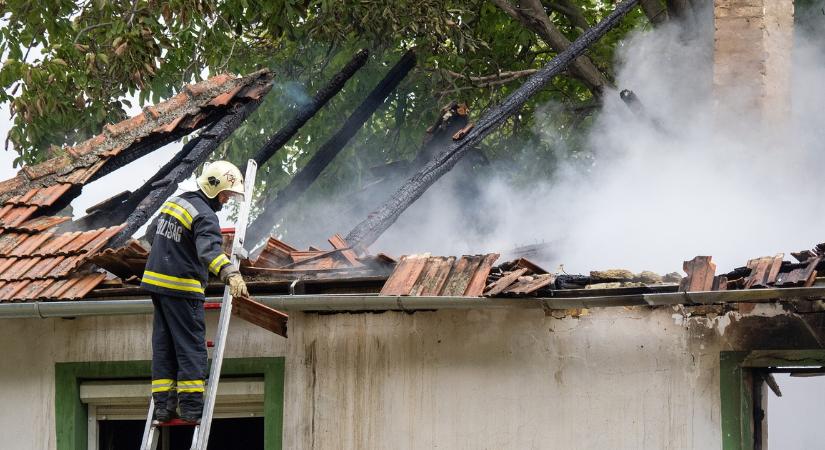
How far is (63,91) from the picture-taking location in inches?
535

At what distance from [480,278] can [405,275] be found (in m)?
0.45

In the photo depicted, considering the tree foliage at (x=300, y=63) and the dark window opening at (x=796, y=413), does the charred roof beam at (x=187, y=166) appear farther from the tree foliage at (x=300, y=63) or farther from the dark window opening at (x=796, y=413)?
the dark window opening at (x=796, y=413)

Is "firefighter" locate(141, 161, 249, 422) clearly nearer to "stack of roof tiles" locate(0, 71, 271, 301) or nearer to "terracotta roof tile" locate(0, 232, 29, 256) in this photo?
"stack of roof tiles" locate(0, 71, 271, 301)

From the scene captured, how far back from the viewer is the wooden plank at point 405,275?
714 cm

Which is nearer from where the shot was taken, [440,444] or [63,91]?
[440,444]

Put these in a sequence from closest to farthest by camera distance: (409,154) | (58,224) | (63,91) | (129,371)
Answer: (129,371) < (58,224) < (63,91) < (409,154)

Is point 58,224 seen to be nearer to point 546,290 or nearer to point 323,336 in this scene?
point 323,336

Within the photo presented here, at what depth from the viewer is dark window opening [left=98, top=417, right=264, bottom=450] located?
8547 millimetres

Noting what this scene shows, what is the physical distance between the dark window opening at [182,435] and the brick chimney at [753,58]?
15.7 feet

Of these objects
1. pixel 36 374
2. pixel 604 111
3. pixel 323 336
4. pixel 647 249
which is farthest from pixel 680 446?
pixel 604 111

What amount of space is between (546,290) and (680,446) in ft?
3.42

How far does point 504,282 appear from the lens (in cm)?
690

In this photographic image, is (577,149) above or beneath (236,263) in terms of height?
above

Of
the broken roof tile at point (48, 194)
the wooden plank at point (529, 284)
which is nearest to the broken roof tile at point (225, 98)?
the broken roof tile at point (48, 194)
